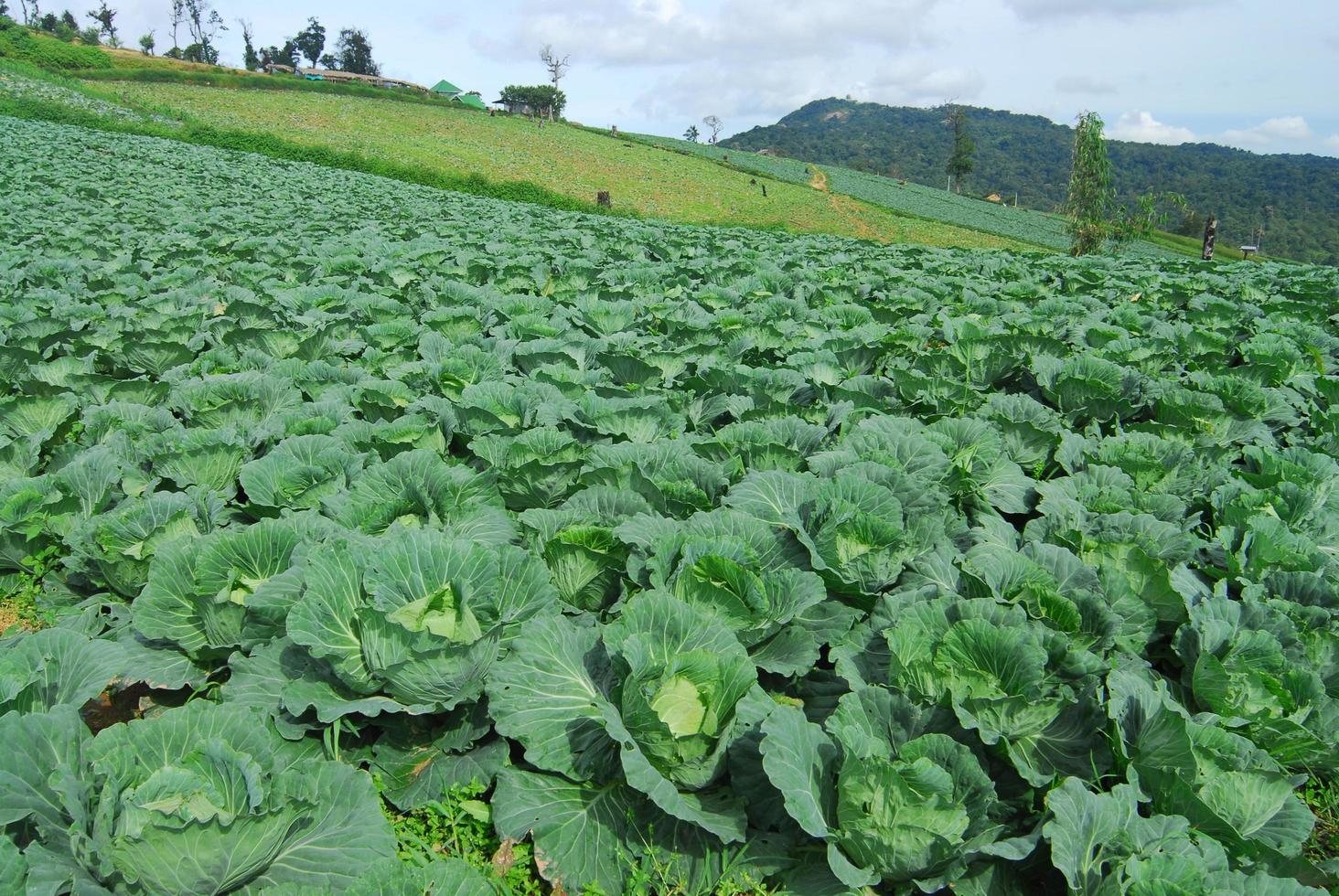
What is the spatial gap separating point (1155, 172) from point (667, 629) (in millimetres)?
188826

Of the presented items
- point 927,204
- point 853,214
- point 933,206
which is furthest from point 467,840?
point 927,204

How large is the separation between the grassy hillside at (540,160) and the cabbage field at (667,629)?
99.2 ft

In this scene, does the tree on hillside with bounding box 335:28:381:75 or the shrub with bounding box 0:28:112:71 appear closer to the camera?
the shrub with bounding box 0:28:112:71

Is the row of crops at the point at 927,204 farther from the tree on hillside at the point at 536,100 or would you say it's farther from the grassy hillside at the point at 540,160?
the tree on hillside at the point at 536,100

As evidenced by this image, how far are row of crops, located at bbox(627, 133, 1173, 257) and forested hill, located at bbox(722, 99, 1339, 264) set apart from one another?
3581 centimetres

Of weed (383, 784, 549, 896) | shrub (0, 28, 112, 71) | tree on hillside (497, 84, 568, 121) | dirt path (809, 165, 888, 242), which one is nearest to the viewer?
weed (383, 784, 549, 896)

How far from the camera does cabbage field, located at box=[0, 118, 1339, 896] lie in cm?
216

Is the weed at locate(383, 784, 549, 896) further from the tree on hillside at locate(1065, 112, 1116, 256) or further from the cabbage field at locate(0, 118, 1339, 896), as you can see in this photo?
the tree on hillside at locate(1065, 112, 1116, 256)

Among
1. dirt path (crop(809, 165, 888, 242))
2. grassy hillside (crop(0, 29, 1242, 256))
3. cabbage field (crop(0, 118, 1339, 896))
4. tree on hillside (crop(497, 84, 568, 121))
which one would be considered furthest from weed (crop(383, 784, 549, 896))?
tree on hillside (crop(497, 84, 568, 121))

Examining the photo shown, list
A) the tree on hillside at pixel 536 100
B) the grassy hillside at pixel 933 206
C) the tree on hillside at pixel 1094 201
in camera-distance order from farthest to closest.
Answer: the tree on hillside at pixel 536 100, the grassy hillside at pixel 933 206, the tree on hillside at pixel 1094 201

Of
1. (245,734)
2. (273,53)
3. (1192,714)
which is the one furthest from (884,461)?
(273,53)

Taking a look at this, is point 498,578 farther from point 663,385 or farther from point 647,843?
point 663,385

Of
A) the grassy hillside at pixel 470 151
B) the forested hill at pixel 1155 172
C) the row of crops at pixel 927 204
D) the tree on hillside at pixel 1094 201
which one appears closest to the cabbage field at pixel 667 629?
the tree on hillside at pixel 1094 201

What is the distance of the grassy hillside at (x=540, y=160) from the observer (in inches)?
1463
